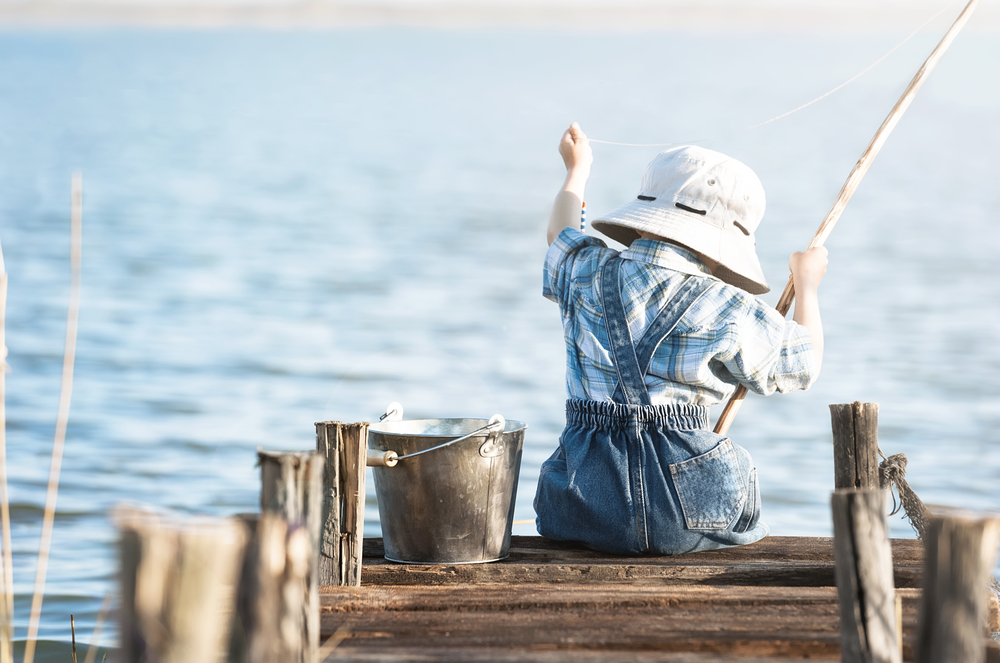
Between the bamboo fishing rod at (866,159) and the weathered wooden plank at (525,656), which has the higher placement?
the bamboo fishing rod at (866,159)

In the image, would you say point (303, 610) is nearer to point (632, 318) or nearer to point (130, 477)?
point (632, 318)

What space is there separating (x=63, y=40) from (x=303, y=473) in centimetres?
5402

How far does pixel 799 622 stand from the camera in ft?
8.05

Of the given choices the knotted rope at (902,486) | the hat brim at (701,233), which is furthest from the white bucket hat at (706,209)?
the knotted rope at (902,486)

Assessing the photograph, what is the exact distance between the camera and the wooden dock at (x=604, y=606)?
2301 millimetres

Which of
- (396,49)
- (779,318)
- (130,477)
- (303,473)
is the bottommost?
(130,477)

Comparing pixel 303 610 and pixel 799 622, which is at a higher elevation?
pixel 303 610

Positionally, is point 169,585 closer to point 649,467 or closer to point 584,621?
point 584,621

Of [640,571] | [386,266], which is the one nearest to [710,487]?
[640,571]

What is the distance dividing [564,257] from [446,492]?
2.64ft

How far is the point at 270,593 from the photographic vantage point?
5.24 ft

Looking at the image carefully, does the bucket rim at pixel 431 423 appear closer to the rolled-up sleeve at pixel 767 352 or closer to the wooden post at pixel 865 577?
the rolled-up sleeve at pixel 767 352

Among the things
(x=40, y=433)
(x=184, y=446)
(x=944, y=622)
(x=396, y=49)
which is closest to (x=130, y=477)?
(x=184, y=446)

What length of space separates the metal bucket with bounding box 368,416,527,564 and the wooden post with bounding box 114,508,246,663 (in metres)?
1.46
